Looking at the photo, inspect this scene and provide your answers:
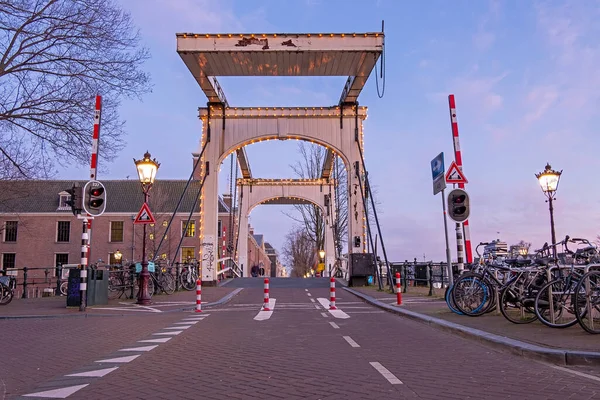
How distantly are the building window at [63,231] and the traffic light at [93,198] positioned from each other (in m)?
42.7

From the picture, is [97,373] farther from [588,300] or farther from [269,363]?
[588,300]

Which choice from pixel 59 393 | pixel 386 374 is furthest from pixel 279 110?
pixel 59 393

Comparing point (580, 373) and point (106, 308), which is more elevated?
point (106, 308)

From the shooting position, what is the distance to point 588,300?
25.5 feet

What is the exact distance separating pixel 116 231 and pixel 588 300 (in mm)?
51075

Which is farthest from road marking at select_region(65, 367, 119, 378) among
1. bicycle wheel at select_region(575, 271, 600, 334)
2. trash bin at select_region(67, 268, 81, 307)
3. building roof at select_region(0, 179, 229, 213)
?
building roof at select_region(0, 179, 229, 213)

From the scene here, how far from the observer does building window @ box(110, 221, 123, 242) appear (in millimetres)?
53312

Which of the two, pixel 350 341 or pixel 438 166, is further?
pixel 438 166

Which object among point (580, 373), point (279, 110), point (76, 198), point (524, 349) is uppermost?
point (279, 110)

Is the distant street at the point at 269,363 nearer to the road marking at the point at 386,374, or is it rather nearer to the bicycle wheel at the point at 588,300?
the road marking at the point at 386,374

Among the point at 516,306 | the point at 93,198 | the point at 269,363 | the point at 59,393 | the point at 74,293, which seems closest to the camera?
the point at 59,393

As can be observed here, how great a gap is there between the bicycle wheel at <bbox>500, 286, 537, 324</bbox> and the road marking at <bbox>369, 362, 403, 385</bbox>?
4.22 m

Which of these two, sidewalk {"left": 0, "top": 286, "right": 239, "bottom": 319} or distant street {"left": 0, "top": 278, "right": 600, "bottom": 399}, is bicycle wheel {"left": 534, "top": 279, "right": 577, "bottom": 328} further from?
sidewalk {"left": 0, "top": 286, "right": 239, "bottom": 319}

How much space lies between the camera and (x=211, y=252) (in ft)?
78.3
